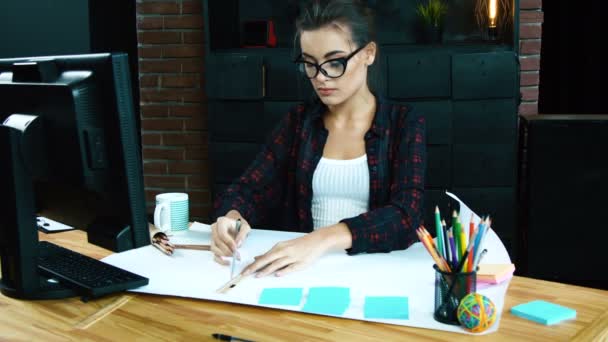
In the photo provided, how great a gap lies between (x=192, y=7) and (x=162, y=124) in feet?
2.16

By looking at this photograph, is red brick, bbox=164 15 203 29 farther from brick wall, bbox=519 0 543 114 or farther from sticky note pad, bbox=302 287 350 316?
sticky note pad, bbox=302 287 350 316

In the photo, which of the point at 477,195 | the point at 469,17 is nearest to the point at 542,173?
the point at 477,195

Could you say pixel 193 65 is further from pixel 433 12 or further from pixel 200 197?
pixel 433 12

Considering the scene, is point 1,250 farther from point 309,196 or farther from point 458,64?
point 458,64

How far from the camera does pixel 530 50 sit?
10.1ft

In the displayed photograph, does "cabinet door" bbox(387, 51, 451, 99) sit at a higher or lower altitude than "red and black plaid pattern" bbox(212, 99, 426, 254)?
higher

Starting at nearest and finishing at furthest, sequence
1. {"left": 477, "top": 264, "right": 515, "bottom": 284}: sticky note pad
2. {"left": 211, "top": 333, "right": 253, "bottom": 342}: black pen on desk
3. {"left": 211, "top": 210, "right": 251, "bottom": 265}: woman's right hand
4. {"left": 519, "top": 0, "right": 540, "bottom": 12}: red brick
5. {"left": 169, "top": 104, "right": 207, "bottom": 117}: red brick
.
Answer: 1. {"left": 211, "top": 333, "right": 253, "bottom": 342}: black pen on desk
2. {"left": 477, "top": 264, "right": 515, "bottom": 284}: sticky note pad
3. {"left": 211, "top": 210, "right": 251, "bottom": 265}: woman's right hand
4. {"left": 519, "top": 0, "right": 540, "bottom": 12}: red brick
5. {"left": 169, "top": 104, "right": 207, "bottom": 117}: red brick

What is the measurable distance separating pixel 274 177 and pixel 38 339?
0.98 m

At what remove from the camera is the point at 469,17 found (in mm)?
3146

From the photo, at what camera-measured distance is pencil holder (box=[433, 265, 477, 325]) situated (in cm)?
97

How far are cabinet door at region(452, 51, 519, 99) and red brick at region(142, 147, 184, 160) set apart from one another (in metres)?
1.58

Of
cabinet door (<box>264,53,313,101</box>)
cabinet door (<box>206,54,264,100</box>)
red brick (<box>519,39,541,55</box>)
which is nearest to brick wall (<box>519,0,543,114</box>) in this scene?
red brick (<box>519,39,541,55</box>)

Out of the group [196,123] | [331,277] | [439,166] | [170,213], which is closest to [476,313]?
[331,277]

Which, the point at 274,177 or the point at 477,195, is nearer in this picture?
the point at 274,177
